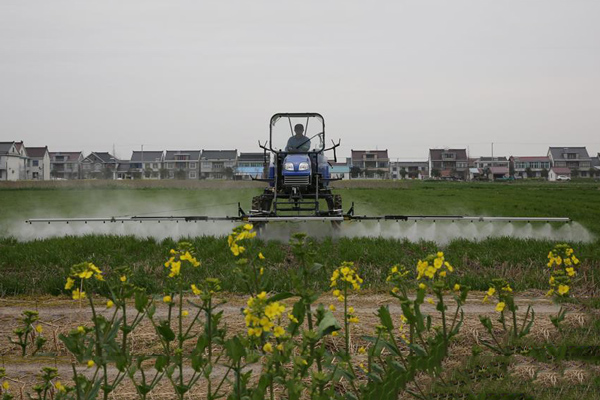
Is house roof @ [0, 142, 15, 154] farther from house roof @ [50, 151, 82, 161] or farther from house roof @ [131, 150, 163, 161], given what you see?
house roof @ [131, 150, 163, 161]

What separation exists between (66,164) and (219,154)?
3181 cm

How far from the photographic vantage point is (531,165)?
416 feet

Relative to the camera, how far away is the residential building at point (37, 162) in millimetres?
94188

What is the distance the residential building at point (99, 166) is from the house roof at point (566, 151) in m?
95.0

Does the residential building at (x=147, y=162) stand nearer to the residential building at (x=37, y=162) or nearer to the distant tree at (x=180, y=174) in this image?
the distant tree at (x=180, y=174)

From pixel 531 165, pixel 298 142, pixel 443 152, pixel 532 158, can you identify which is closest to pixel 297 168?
pixel 298 142

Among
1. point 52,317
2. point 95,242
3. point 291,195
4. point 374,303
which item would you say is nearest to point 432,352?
point 374,303

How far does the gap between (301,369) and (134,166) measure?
4928 inches

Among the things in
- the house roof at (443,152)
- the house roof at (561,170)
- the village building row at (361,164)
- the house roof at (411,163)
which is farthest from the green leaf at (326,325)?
the house roof at (443,152)

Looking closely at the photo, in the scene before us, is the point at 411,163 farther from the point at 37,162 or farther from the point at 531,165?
the point at 37,162

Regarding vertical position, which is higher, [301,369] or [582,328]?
[301,369]

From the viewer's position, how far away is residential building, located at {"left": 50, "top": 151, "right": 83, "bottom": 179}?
112500 millimetres

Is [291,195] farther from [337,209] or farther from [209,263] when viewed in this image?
[209,263]

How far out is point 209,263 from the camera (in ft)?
24.8
